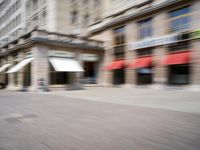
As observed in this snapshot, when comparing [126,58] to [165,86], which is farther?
[126,58]

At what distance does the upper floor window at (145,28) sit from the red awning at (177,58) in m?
3.48

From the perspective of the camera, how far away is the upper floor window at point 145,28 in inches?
779

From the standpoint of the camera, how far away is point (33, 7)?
114ft

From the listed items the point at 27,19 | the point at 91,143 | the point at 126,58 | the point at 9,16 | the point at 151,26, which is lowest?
the point at 91,143

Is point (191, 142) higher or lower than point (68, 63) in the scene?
lower

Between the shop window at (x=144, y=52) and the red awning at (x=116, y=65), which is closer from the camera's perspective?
the shop window at (x=144, y=52)

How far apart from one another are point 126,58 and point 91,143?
1809 cm

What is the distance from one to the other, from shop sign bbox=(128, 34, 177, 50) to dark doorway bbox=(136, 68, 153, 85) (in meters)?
2.24

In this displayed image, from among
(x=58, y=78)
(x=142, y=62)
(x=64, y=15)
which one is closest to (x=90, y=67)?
(x=58, y=78)

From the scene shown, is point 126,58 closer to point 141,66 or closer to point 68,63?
point 141,66

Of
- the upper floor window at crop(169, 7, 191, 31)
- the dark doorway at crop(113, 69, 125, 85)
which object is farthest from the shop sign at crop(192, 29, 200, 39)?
the dark doorway at crop(113, 69, 125, 85)

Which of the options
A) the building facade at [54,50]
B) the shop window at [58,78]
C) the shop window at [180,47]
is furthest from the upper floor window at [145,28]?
the shop window at [58,78]

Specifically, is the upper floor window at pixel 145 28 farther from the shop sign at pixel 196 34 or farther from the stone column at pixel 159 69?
the shop sign at pixel 196 34

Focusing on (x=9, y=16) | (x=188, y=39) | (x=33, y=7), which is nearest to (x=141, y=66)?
(x=188, y=39)
